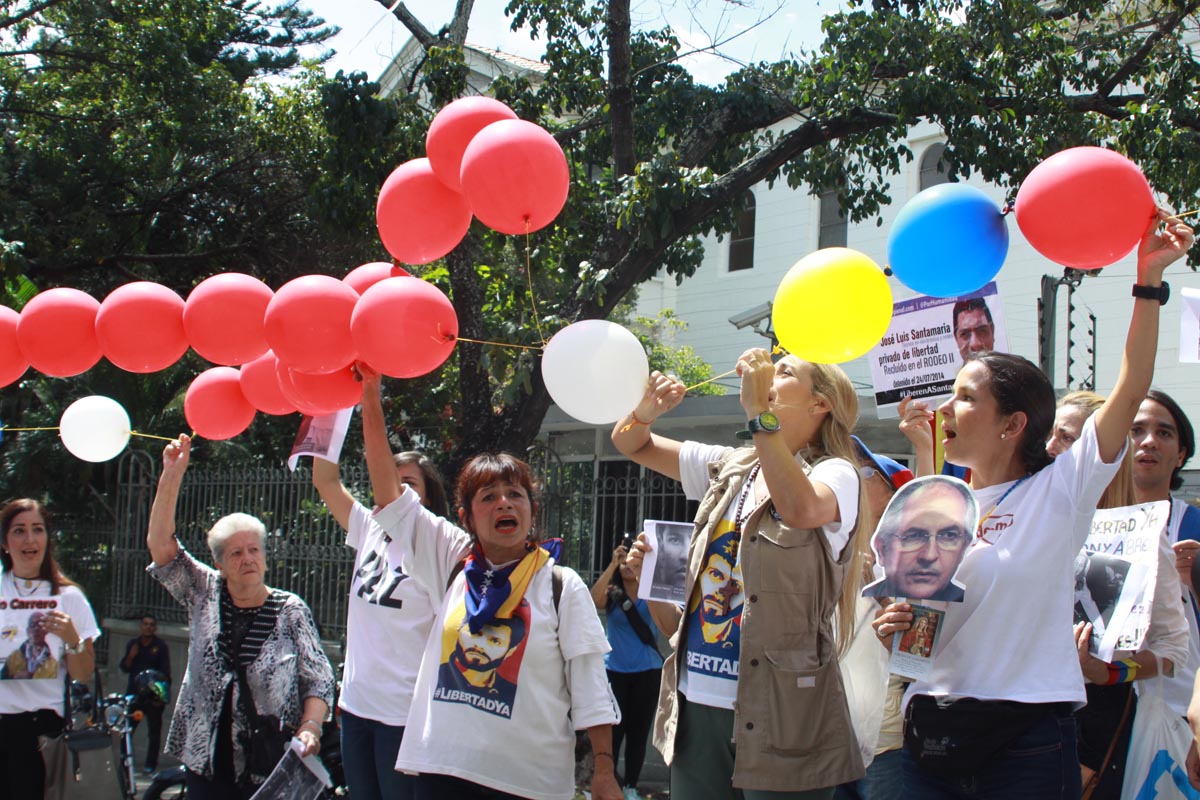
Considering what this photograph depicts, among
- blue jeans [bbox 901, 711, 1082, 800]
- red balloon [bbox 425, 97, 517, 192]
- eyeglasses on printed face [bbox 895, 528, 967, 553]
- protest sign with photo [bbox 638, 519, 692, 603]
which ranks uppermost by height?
red balloon [bbox 425, 97, 517, 192]

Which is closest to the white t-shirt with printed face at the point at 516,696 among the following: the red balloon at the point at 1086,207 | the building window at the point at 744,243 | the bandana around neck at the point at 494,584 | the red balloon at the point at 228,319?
the bandana around neck at the point at 494,584

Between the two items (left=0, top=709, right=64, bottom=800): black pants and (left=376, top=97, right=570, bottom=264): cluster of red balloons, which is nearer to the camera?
(left=376, top=97, right=570, bottom=264): cluster of red balloons

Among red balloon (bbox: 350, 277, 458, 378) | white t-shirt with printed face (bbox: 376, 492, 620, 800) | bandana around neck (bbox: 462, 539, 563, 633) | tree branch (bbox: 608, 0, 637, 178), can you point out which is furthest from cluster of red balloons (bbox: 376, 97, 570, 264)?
tree branch (bbox: 608, 0, 637, 178)

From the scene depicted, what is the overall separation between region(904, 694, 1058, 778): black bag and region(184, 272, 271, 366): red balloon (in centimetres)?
272

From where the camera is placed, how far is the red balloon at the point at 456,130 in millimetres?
3867

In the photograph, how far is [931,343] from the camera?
517cm

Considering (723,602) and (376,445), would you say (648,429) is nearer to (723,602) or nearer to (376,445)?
(723,602)

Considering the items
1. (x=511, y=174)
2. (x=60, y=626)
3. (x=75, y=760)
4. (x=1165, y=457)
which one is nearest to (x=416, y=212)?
(x=511, y=174)

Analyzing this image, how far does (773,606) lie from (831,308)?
0.89 m

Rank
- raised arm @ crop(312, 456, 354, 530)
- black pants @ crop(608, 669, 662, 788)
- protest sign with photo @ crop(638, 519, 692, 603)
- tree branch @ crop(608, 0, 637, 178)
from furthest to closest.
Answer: tree branch @ crop(608, 0, 637, 178)
black pants @ crop(608, 669, 662, 788)
raised arm @ crop(312, 456, 354, 530)
protest sign with photo @ crop(638, 519, 692, 603)

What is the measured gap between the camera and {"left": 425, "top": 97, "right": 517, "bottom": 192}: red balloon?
3867mm

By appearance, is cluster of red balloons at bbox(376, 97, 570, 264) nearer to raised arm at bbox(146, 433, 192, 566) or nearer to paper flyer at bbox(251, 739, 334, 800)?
raised arm at bbox(146, 433, 192, 566)

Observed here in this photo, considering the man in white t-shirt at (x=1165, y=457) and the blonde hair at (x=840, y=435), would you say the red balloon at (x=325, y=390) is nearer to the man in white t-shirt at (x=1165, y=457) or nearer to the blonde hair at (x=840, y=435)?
the blonde hair at (x=840, y=435)

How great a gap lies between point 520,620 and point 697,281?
54.6 feet
